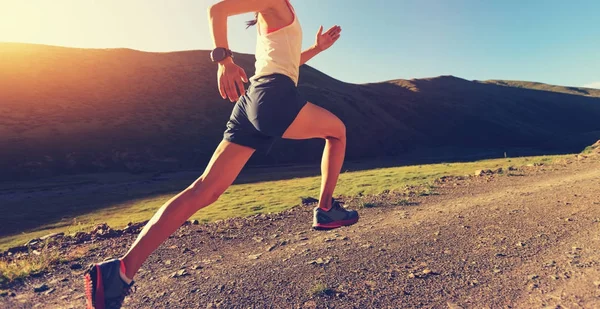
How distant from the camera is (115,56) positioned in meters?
64.6

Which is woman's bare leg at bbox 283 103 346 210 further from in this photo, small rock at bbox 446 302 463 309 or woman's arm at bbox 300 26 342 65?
small rock at bbox 446 302 463 309

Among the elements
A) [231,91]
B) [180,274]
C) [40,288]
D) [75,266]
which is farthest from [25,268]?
[231,91]

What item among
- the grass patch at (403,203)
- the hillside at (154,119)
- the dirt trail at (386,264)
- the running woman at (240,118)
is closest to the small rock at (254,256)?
the dirt trail at (386,264)

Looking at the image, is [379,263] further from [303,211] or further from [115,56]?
[115,56]

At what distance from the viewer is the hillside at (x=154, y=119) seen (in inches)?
1471

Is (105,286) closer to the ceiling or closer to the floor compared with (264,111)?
closer to the floor

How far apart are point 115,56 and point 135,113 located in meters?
23.0

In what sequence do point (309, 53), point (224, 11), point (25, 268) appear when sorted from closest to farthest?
point (224, 11), point (309, 53), point (25, 268)

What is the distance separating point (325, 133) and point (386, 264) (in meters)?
1.61

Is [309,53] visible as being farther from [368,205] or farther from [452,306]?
[368,205]

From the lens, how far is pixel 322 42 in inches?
160

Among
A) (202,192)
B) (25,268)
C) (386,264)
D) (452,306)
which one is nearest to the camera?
(202,192)

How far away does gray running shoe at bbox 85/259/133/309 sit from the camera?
243 centimetres

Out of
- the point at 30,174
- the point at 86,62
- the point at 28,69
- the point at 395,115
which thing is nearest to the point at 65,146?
the point at 30,174
